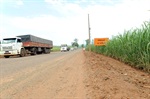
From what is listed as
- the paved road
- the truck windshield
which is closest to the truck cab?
the truck windshield

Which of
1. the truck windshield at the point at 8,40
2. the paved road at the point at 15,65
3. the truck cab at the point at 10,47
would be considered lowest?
the paved road at the point at 15,65

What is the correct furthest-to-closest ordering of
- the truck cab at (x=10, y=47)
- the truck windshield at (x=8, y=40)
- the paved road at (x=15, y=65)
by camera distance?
the truck windshield at (x=8, y=40) → the truck cab at (x=10, y=47) → the paved road at (x=15, y=65)

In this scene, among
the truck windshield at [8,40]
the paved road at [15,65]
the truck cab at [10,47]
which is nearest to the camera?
the paved road at [15,65]

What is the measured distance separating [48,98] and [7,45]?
2422 cm

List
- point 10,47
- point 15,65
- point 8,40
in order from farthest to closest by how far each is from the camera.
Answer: point 8,40 → point 10,47 → point 15,65

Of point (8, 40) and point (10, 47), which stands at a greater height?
point (8, 40)

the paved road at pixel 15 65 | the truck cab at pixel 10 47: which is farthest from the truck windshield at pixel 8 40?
the paved road at pixel 15 65

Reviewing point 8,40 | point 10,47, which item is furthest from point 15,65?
point 8,40

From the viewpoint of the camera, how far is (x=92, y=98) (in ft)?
16.0

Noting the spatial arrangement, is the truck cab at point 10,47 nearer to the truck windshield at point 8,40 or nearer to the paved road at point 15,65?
the truck windshield at point 8,40

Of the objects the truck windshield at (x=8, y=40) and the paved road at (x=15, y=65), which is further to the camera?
the truck windshield at (x=8, y=40)

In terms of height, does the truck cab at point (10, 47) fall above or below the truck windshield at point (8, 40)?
Answer: below

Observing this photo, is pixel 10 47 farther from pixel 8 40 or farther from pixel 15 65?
pixel 15 65

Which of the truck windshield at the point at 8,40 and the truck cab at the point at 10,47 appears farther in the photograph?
the truck windshield at the point at 8,40
